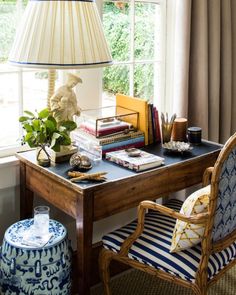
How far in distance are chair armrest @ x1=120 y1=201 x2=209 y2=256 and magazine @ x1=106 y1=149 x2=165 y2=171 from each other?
21 centimetres

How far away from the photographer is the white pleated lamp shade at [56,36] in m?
1.89

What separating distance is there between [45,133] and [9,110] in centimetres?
45

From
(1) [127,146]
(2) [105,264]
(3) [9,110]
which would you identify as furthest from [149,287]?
(3) [9,110]

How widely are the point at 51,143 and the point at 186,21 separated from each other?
3.72ft

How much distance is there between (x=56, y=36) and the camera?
1899 millimetres

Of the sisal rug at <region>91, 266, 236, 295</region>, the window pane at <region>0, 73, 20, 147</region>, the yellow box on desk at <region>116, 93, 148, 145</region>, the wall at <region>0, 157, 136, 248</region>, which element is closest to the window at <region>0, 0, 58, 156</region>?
the window pane at <region>0, 73, 20, 147</region>

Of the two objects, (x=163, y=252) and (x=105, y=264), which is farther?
(x=105, y=264)

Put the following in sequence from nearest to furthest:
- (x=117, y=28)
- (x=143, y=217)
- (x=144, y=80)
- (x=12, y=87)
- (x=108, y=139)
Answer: (x=143, y=217)
(x=108, y=139)
(x=12, y=87)
(x=117, y=28)
(x=144, y=80)

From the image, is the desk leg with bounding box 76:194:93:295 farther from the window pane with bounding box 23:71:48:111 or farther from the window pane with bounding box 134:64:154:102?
the window pane with bounding box 134:64:154:102

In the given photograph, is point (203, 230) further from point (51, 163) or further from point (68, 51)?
point (68, 51)

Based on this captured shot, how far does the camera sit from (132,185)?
2066 mm

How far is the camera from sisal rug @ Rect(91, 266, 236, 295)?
246 cm

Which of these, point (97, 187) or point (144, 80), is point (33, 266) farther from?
point (144, 80)

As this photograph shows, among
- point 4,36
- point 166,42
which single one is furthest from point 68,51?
point 166,42
